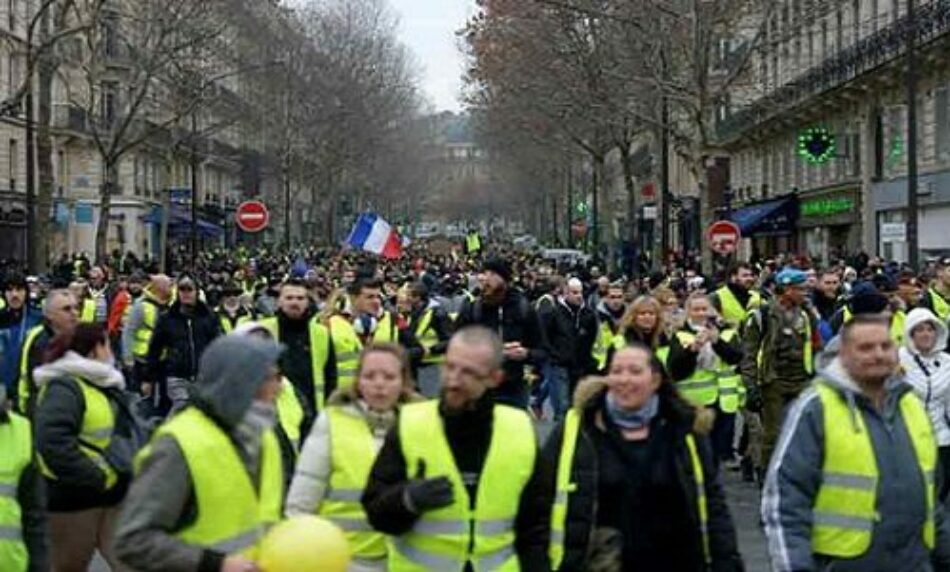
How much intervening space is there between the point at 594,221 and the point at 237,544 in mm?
62421

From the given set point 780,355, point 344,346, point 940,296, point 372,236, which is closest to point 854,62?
point 372,236

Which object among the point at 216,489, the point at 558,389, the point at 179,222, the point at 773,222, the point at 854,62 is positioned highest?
the point at 854,62

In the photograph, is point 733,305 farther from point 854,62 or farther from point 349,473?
point 854,62

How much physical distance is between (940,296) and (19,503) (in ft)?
32.3

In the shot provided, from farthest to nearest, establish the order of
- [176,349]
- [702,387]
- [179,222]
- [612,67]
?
[179,222] → [612,67] → [176,349] → [702,387]

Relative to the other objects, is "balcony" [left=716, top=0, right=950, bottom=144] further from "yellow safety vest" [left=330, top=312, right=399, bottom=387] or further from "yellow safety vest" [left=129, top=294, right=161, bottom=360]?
"yellow safety vest" [left=330, top=312, right=399, bottom=387]

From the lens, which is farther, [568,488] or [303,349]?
[303,349]

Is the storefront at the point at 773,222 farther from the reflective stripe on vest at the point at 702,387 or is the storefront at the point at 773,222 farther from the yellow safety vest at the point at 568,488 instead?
the yellow safety vest at the point at 568,488

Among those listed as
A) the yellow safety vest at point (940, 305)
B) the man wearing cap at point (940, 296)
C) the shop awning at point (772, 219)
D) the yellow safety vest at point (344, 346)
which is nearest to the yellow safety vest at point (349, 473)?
the yellow safety vest at point (344, 346)

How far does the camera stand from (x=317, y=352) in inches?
412

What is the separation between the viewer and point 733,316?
14695 mm

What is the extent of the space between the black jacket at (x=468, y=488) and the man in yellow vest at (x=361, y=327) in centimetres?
524

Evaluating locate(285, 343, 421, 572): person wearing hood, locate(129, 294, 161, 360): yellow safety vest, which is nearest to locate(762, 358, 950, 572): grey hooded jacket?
locate(285, 343, 421, 572): person wearing hood

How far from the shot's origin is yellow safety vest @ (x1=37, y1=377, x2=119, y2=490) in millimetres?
7160
